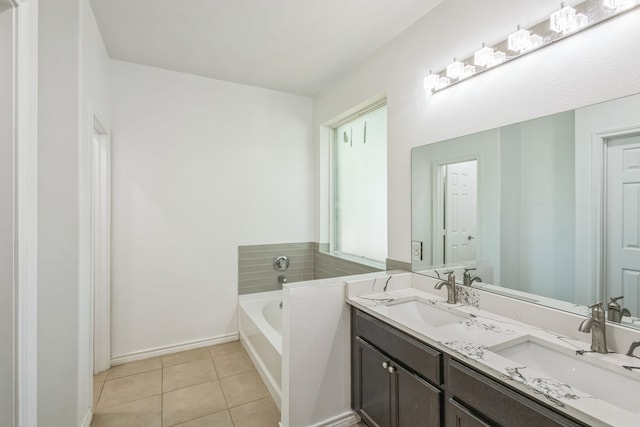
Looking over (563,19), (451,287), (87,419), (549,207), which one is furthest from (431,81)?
(87,419)

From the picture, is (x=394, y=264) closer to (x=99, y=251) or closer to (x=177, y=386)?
(x=177, y=386)

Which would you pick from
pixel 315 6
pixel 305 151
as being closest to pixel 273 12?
pixel 315 6

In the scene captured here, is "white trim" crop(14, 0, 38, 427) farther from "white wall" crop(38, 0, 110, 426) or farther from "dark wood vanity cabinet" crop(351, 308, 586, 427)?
"dark wood vanity cabinet" crop(351, 308, 586, 427)

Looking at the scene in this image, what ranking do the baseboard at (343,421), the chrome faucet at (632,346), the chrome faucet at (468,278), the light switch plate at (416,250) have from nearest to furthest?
the chrome faucet at (632,346)
the chrome faucet at (468,278)
the baseboard at (343,421)
the light switch plate at (416,250)

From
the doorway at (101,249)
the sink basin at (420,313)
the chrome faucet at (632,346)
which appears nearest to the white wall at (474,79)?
the sink basin at (420,313)

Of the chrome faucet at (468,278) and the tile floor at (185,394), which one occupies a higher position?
the chrome faucet at (468,278)

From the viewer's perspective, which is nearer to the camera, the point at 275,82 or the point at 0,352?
the point at 0,352

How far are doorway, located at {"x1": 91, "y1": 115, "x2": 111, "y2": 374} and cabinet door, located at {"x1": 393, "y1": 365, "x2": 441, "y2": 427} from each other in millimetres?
2455

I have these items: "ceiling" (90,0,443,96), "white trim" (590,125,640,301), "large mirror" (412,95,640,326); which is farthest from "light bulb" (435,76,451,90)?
"white trim" (590,125,640,301)

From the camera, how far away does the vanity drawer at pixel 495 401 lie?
960mm

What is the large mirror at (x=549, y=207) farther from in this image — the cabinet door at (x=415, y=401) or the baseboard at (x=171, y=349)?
the baseboard at (x=171, y=349)

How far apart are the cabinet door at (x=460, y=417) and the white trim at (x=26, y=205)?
1.60m

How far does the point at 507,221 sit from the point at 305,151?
239 centimetres

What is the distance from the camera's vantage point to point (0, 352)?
0.97 m
